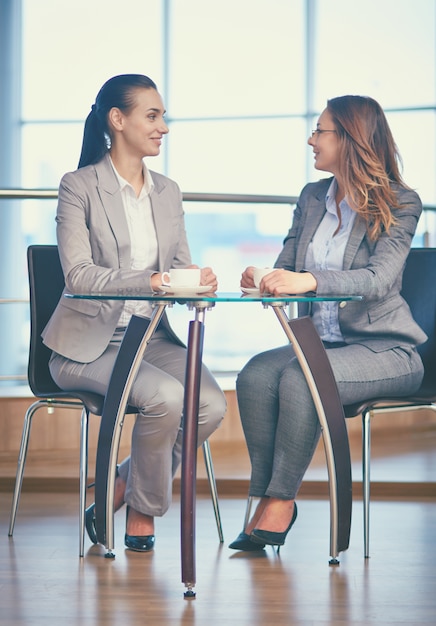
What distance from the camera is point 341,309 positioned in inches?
89.5

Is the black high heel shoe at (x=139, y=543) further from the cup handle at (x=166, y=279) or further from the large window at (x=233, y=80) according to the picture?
the large window at (x=233, y=80)

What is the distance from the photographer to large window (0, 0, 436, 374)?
6.43 metres

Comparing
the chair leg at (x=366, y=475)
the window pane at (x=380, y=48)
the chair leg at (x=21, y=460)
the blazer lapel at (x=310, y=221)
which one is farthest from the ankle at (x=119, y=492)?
the window pane at (x=380, y=48)

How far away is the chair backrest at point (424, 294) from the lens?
2.37m

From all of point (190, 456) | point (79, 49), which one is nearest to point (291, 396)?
point (190, 456)

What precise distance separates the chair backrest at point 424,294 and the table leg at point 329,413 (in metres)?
0.44

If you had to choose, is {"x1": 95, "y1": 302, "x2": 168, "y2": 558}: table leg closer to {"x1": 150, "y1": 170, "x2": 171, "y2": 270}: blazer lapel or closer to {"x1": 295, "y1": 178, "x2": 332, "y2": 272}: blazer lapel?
{"x1": 150, "y1": 170, "x2": 171, "y2": 270}: blazer lapel

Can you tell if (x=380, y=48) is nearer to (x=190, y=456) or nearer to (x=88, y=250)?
(x=88, y=250)

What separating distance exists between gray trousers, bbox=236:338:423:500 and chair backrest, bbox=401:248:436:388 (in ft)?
0.35

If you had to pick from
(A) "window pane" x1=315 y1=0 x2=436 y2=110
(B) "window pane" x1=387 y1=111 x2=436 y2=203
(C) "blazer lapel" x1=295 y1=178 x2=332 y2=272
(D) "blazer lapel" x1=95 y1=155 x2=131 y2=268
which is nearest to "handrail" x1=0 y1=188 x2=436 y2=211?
(D) "blazer lapel" x1=95 y1=155 x2=131 y2=268

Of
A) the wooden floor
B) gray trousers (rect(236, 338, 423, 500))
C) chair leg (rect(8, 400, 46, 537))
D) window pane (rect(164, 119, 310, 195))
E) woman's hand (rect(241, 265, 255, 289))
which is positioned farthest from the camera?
window pane (rect(164, 119, 310, 195))

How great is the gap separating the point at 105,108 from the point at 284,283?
0.76 meters

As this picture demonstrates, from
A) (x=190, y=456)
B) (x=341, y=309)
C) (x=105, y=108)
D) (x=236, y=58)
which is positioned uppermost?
(x=236, y=58)

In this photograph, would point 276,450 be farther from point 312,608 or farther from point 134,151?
point 134,151
